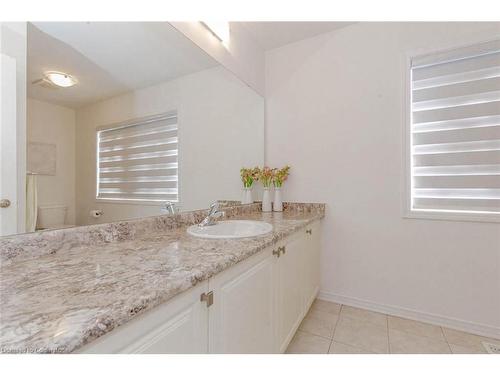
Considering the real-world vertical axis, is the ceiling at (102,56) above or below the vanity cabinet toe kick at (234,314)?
above

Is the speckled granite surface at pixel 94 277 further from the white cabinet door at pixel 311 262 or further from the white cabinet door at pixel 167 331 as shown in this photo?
the white cabinet door at pixel 311 262

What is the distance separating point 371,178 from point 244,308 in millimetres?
1481

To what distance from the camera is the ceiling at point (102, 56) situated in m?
0.84

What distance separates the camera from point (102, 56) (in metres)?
1.02

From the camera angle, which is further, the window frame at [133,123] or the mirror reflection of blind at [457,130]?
the mirror reflection of blind at [457,130]

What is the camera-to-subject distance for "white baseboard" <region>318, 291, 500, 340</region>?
1593 millimetres

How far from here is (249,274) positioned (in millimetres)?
968

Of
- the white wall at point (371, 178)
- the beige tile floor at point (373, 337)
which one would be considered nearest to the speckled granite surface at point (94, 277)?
the beige tile floor at point (373, 337)

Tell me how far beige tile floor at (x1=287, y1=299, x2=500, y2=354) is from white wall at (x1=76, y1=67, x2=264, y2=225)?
112cm

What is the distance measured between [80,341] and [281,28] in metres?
2.34

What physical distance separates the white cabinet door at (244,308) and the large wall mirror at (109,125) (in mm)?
603

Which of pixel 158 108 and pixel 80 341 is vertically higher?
pixel 158 108
